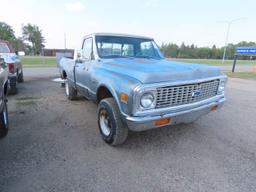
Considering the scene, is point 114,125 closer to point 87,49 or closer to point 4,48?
point 87,49

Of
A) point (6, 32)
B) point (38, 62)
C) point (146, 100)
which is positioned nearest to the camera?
point (146, 100)

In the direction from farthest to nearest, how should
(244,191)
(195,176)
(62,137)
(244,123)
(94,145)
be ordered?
(244,123), (62,137), (94,145), (195,176), (244,191)

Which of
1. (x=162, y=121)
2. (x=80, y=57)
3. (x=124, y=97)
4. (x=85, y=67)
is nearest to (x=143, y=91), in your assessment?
(x=124, y=97)

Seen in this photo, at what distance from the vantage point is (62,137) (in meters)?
3.36

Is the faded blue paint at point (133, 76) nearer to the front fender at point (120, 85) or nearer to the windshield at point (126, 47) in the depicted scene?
the front fender at point (120, 85)

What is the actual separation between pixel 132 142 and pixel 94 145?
0.69 meters

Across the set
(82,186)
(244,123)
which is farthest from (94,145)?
(244,123)

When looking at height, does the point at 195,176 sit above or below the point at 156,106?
below

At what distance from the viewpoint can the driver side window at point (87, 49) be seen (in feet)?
12.7

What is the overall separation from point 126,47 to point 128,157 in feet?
8.40

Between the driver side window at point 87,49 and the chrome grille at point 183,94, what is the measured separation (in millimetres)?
2105

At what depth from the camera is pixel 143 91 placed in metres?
2.24

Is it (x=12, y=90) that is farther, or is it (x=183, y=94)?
(x=12, y=90)

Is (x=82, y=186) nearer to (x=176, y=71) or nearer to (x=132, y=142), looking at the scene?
(x=132, y=142)
